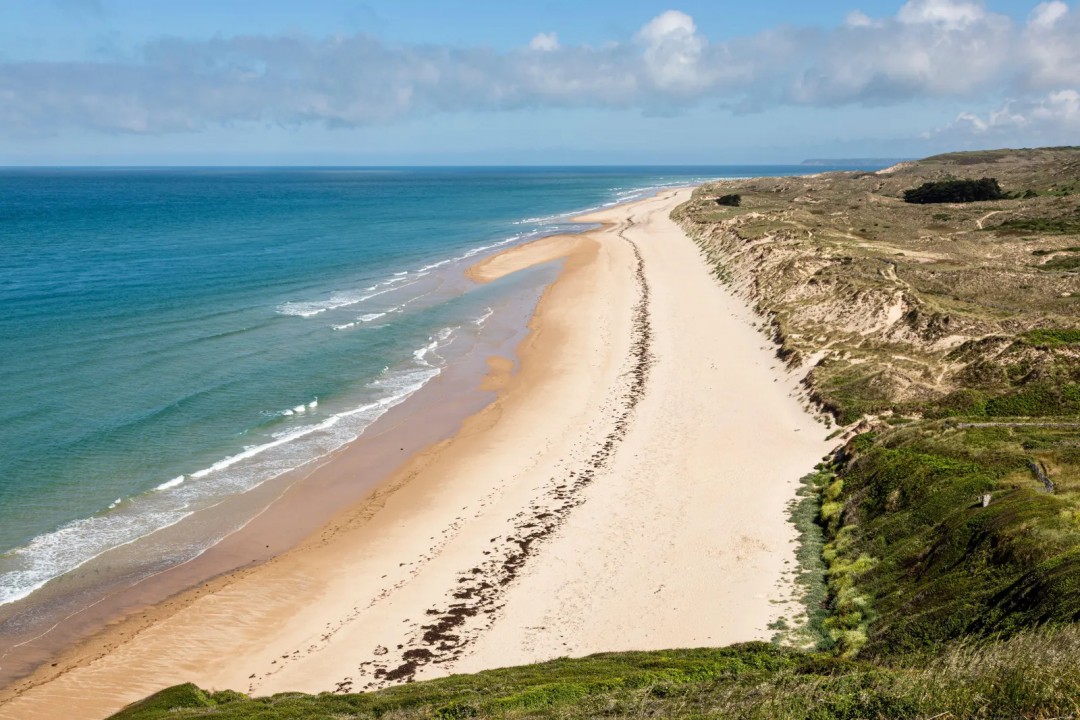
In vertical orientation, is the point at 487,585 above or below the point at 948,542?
below

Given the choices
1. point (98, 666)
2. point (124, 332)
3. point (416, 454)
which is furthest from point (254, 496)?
point (124, 332)

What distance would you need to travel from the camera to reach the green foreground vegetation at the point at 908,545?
9.98 metres

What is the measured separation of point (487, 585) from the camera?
18.8 metres


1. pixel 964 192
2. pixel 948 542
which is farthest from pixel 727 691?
pixel 964 192

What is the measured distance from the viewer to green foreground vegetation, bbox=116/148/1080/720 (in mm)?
9977

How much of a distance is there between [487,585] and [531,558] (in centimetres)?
160

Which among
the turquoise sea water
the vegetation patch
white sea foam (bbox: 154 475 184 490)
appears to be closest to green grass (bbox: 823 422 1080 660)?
the turquoise sea water

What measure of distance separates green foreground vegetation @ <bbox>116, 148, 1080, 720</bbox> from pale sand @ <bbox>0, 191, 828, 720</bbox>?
1.59 m

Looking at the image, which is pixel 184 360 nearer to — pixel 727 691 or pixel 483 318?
pixel 483 318

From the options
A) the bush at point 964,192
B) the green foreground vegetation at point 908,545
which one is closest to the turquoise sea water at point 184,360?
the green foreground vegetation at point 908,545

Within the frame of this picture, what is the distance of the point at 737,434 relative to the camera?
89.3ft

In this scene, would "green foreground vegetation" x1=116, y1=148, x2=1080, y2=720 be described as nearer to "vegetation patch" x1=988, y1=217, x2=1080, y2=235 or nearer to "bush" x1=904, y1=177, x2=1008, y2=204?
"vegetation patch" x1=988, y1=217, x2=1080, y2=235

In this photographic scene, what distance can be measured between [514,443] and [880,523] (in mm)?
13965

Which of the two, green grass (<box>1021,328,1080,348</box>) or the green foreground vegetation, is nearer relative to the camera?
the green foreground vegetation
